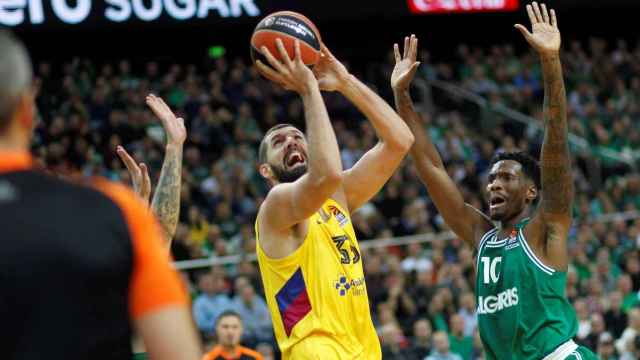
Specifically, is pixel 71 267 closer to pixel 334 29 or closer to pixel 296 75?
pixel 296 75

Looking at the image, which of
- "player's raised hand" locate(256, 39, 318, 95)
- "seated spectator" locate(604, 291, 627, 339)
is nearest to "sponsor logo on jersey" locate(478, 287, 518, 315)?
"player's raised hand" locate(256, 39, 318, 95)

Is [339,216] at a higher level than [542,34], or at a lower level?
lower

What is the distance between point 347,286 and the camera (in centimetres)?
527

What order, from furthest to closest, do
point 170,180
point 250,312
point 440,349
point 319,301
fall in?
1. point 250,312
2. point 440,349
3. point 319,301
4. point 170,180

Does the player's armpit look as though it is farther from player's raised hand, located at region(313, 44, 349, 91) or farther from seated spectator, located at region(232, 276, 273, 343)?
seated spectator, located at region(232, 276, 273, 343)

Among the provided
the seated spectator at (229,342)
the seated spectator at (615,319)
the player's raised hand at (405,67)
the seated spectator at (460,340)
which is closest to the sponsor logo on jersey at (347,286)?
the player's raised hand at (405,67)

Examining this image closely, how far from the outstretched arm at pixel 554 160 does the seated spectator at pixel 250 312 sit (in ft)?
20.5

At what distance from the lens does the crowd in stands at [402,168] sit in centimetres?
1206

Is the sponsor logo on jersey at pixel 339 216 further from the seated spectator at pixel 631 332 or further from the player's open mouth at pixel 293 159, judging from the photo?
the seated spectator at pixel 631 332

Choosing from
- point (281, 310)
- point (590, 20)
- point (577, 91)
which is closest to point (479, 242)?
point (281, 310)

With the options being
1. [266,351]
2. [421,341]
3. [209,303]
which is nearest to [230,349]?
[266,351]

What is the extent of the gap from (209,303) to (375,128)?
6.25 m

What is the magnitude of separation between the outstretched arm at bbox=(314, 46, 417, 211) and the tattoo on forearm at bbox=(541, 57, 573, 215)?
661 millimetres

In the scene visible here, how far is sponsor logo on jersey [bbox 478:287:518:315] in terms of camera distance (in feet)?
18.6
